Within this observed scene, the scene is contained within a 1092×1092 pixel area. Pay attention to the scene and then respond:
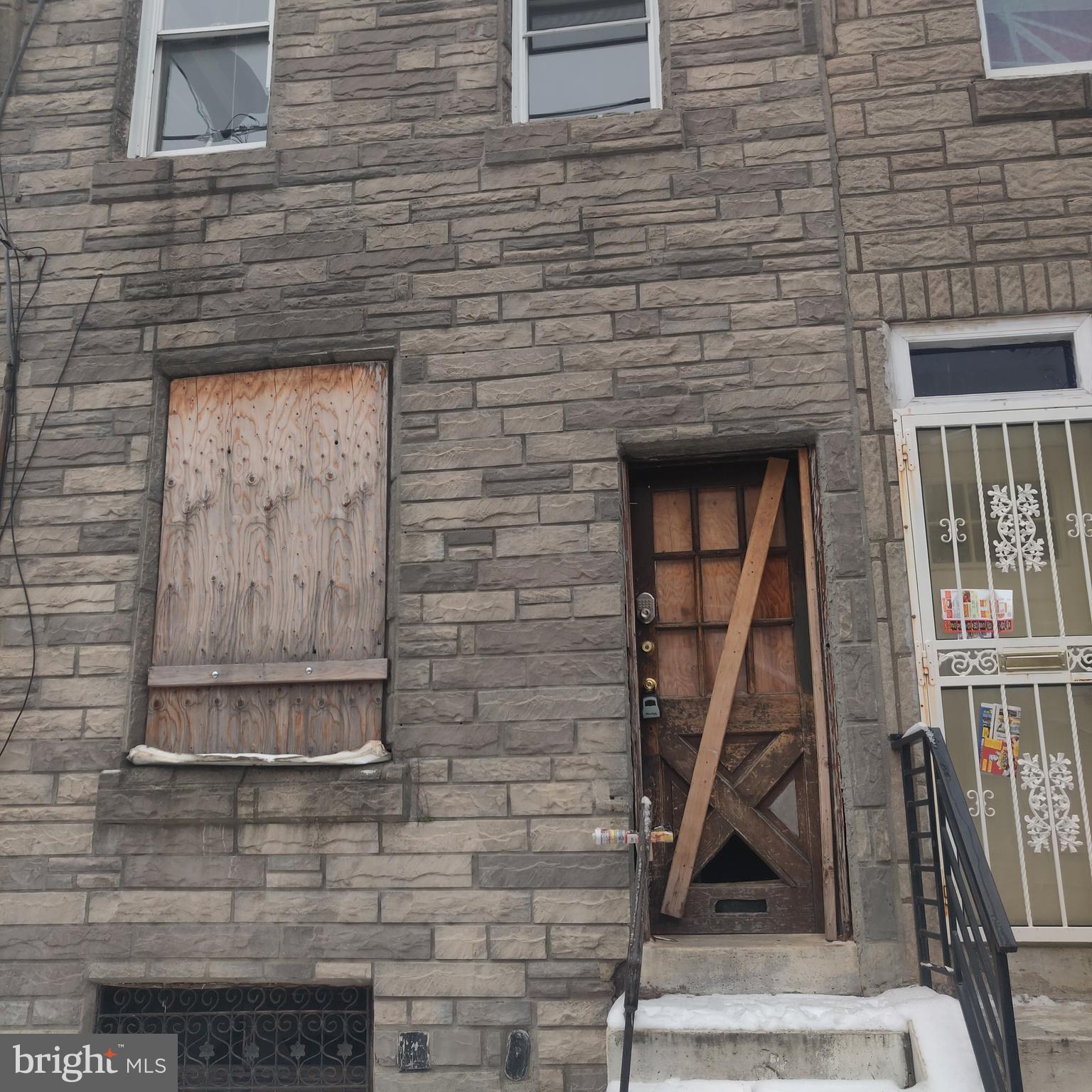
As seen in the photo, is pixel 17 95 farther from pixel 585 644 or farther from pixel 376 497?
pixel 585 644

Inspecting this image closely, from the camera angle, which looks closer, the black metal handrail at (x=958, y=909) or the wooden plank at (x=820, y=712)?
the black metal handrail at (x=958, y=909)

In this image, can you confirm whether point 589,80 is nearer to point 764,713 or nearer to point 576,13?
point 576,13

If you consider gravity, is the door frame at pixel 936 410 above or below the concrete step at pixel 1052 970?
above

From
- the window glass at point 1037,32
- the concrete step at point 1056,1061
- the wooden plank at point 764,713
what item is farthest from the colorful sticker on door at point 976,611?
the window glass at point 1037,32

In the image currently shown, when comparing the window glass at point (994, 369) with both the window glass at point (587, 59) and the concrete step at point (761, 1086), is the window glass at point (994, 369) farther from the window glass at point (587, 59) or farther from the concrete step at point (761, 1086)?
the concrete step at point (761, 1086)

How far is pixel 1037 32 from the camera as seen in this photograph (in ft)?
17.8

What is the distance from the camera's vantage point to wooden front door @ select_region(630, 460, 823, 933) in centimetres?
478

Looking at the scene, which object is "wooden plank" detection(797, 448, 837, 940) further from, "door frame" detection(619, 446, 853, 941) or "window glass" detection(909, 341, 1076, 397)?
"window glass" detection(909, 341, 1076, 397)

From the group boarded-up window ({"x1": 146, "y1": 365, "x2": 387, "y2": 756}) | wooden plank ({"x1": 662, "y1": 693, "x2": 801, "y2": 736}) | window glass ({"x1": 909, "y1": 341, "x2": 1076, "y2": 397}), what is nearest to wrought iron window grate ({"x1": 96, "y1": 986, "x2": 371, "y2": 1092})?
boarded-up window ({"x1": 146, "y1": 365, "x2": 387, "y2": 756})

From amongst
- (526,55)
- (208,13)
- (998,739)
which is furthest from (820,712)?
(208,13)

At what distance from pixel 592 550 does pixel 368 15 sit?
10.4 ft

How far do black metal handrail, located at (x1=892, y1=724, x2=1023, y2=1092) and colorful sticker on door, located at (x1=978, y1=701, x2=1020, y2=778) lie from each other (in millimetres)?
302

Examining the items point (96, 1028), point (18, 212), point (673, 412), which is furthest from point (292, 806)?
point (18, 212)

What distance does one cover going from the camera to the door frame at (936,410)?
4.60m
